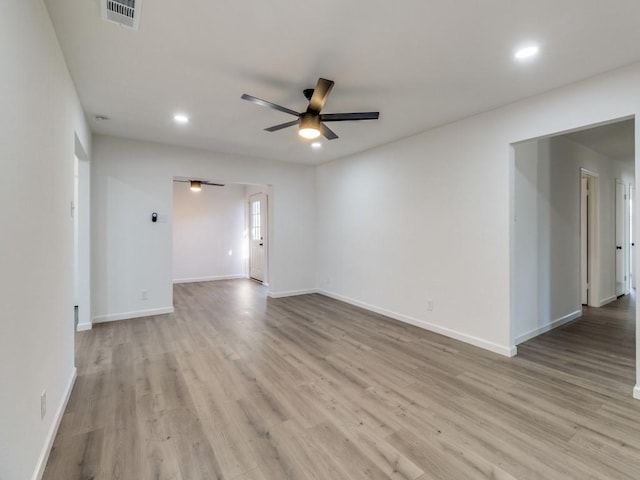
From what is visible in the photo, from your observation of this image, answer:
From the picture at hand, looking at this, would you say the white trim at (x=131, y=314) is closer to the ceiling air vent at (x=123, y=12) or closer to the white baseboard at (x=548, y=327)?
the ceiling air vent at (x=123, y=12)

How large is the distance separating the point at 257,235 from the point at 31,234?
6.28 metres

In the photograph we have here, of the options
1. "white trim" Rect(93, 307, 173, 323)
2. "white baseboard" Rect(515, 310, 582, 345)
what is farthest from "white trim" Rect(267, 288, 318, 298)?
"white baseboard" Rect(515, 310, 582, 345)

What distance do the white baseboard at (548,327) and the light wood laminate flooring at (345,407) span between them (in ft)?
0.27

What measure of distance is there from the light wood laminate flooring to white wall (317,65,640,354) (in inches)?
19.8

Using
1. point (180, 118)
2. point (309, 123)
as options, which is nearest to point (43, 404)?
point (309, 123)

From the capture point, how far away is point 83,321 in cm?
409

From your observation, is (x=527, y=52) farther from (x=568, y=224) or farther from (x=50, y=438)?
(x=50, y=438)

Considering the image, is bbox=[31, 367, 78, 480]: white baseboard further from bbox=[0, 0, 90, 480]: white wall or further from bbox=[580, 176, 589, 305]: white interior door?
bbox=[580, 176, 589, 305]: white interior door

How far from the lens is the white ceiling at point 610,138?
3855 mm

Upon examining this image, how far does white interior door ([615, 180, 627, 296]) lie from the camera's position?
5711 millimetres

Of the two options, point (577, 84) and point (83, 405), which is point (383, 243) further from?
point (83, 405)

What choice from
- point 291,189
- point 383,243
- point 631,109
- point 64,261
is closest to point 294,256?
point 291,189

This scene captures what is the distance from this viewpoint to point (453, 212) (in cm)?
376

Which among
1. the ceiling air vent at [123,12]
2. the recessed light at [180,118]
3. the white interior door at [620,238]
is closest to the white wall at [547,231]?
the white interior door at [620,238]
